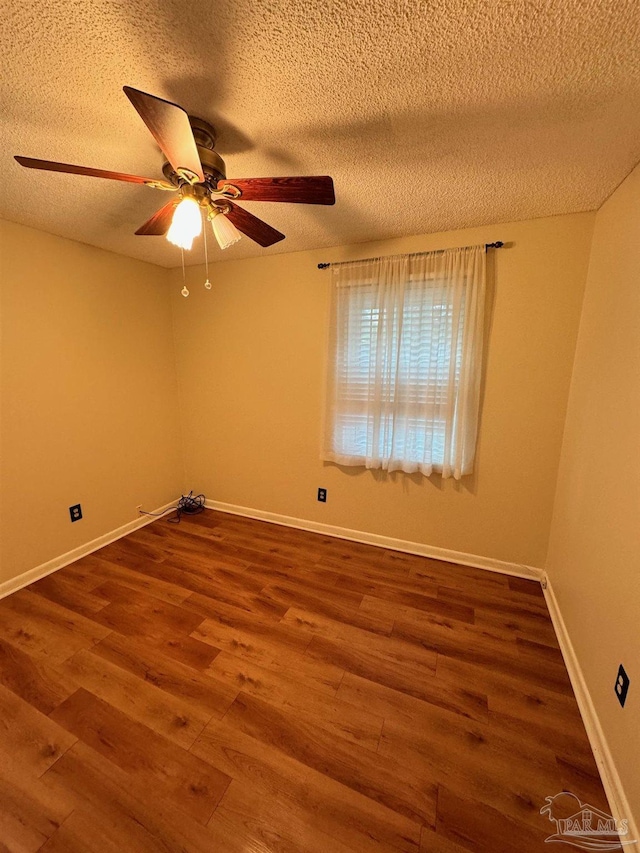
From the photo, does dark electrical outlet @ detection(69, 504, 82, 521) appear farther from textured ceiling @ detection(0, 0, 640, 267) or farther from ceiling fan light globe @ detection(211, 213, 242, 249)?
ceiling fan light globe @ detection(211, 213, 242, 249)

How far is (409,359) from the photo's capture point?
2188 millimetres

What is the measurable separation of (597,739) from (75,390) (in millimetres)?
3387

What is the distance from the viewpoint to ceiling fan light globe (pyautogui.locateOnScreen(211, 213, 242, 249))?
134 centimetres

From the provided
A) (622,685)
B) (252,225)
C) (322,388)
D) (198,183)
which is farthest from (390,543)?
(198,183)

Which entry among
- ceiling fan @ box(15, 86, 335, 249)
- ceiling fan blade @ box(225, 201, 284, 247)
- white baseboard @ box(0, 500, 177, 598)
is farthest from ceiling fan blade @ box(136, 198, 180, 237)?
white baseboard @ box(0, 500, 177, 598)

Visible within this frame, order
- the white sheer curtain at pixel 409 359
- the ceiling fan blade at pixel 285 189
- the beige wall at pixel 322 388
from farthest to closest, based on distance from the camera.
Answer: the white sheer curtain at pixel 409 359, the beige wall at pixel 322 388, the ceiling fan blade at pixel 285 189

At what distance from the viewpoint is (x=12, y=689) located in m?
1.40

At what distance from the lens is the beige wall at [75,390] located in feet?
6.53

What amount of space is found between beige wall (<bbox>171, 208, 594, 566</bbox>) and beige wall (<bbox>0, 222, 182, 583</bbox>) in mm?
367

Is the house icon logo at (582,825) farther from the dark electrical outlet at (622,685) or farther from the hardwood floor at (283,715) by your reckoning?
the dark electrical outlet at (622,685)

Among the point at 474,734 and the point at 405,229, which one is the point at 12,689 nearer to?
the point at 474,734

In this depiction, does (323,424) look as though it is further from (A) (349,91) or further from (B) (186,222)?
(A) (349,91)

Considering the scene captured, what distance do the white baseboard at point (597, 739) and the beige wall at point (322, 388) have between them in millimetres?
625

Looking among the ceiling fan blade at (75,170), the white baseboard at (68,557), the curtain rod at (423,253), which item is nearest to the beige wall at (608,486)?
the curtain rod at (423,253)
